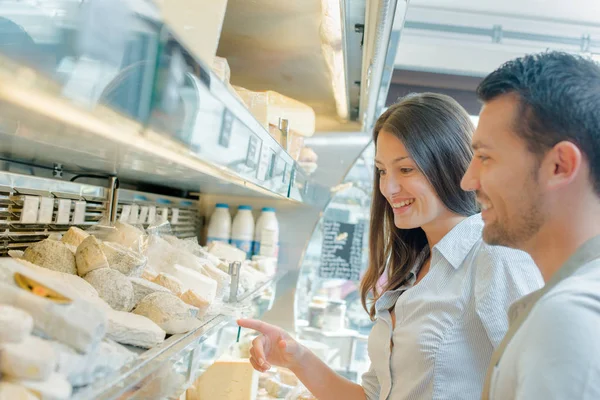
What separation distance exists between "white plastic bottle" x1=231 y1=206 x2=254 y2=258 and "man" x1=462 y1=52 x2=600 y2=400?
6.44 ft

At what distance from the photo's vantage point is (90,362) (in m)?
0.64

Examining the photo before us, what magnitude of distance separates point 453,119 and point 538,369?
997 millimetres

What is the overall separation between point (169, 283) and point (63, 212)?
0.36 m

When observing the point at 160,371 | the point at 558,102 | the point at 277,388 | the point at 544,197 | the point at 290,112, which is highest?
the point at 290,112

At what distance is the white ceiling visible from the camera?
12.5 ft

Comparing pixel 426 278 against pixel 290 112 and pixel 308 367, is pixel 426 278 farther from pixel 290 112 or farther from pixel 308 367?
pixel 290 112

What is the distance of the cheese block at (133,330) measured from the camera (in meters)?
0.84

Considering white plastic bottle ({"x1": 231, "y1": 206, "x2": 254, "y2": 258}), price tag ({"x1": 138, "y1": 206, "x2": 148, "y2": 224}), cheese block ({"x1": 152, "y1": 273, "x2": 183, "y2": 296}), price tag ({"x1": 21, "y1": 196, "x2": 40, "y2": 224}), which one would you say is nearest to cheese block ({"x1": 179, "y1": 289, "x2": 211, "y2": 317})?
cheese block ({"x1": 152, "y1": 273, "x2": 183, "y2": 296})

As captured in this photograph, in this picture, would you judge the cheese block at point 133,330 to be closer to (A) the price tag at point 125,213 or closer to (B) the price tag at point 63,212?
(B) the price tag at point 63,212

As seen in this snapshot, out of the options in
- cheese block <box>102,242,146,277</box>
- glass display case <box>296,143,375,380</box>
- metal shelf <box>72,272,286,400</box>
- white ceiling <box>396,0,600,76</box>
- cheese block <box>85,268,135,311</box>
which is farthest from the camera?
white ceiling <box>396,0,600,76</box>

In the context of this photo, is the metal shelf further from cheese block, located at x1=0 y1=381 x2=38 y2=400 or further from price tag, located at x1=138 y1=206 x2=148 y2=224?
price tag, located at x1=138 y1=206 x2=148 y2=224

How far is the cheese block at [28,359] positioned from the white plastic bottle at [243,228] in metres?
2.31

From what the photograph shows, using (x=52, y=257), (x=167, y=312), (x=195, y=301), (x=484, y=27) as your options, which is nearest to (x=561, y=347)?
(x=167, y=312)

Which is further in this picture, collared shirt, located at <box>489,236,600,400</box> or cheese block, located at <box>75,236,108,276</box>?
cheese block, located at <box>75,236,108,276</box>
